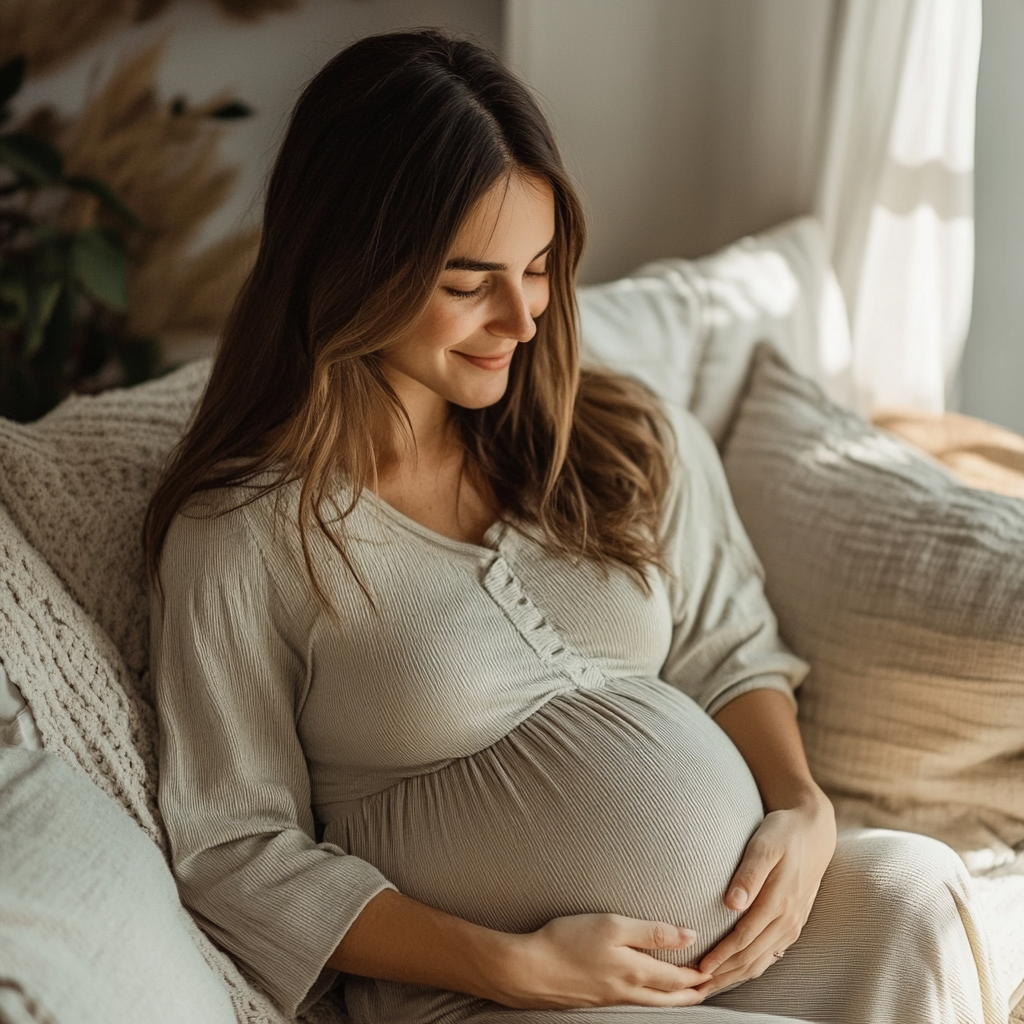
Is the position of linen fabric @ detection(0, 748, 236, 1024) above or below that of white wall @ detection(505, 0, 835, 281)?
below

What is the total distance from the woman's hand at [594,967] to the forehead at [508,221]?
61 centimetres

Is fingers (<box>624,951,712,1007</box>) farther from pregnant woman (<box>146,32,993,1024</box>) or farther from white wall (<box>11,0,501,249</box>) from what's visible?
white wall (<box>11,0,501,249</box>)

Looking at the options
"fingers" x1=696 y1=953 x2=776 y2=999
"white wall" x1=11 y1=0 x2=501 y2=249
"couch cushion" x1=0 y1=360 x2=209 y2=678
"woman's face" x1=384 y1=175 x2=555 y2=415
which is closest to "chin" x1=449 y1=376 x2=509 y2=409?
"woman's face" x1=384 y1=175 x2=555 y2=415

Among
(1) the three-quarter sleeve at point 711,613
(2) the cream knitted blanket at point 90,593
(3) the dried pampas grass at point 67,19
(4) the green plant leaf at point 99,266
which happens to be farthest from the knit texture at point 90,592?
(3) the dried pampas grass at point 67,19

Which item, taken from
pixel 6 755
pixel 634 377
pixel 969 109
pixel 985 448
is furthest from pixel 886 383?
pixel 6 755

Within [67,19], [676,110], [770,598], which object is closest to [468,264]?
[770,598]

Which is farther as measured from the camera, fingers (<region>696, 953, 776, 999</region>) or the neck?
the neck

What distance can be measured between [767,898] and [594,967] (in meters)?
0.18

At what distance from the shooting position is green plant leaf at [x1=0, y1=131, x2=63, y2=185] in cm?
195

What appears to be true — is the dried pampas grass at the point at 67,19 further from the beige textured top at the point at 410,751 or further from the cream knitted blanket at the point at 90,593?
the beige textured top at the point at 410,751

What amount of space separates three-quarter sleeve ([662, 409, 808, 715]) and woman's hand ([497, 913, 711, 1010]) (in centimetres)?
33

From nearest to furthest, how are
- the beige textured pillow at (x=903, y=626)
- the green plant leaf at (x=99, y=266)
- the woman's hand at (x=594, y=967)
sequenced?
1. the woman's hand at (x=594, y=967)
2. the beige textured pillow at (x=903, y=626)
3. the green plant leaf at (x=99, y=266)

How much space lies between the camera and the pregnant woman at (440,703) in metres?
1.04

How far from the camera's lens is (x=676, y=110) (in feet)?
6.65
